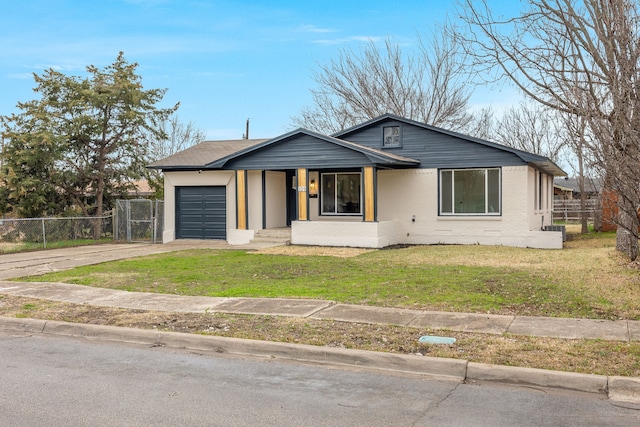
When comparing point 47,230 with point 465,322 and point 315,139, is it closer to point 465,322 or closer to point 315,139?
point 315,139

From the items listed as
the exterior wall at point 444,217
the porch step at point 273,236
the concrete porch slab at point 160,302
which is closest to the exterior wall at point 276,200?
the porch step at point 273,236

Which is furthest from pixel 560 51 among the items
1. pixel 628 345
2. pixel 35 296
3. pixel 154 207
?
pixel 154 207

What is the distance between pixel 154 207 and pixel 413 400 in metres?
21.9

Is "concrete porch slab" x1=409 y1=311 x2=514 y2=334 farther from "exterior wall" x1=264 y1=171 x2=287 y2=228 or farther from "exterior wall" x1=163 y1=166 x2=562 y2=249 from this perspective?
"exterior wall" x1=264 y1=171 x2=287 y2=228

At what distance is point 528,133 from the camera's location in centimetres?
Result: 3738

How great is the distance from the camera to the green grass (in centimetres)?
957

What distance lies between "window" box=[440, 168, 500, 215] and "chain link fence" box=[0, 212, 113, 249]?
13501 millimetres

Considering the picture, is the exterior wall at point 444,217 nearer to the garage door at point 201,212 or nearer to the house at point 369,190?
the house at point 369,190

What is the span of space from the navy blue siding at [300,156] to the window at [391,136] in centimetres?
278

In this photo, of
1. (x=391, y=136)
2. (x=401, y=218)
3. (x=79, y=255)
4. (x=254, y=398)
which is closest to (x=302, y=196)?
(x=401, y=218)

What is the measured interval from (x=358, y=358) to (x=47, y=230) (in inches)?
714

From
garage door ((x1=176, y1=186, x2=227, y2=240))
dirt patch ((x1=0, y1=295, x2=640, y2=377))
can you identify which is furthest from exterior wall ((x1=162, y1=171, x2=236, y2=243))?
dirt patch ((x1=0, y1=295, x2=640, y2=377))

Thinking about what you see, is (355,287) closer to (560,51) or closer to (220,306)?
(220,306)

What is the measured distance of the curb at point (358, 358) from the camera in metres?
5.74
